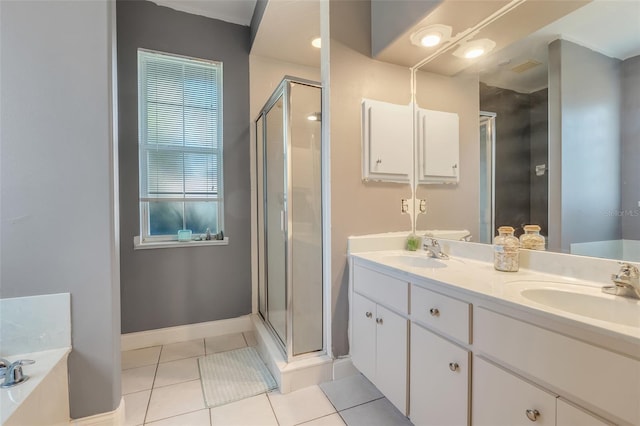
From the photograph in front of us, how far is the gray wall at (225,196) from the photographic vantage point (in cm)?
222

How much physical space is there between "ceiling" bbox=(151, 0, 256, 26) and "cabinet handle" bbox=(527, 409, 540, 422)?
10.2 feet

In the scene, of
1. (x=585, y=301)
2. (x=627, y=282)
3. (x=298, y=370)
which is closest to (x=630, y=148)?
(x=627, y=282)

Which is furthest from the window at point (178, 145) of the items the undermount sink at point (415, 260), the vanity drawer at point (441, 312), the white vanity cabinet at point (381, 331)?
the vanity drawer at point (441, 312)

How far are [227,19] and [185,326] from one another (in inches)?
114

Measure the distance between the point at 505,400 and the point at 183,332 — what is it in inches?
95.8

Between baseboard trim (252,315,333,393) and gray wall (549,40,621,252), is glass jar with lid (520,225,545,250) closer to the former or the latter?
gray wall (549,40,621,252)

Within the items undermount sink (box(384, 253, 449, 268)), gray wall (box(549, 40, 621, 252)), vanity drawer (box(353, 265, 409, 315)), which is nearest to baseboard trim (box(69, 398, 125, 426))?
vanity drawer (box(353, 265, 409, 315))

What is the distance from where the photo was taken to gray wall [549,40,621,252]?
1.08 meters

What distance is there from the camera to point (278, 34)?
2.32 metres

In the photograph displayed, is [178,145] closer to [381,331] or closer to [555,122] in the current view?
[381,331]

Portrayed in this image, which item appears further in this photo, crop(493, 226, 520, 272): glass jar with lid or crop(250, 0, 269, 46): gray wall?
crop(250, 0, 269, 46): gray wall

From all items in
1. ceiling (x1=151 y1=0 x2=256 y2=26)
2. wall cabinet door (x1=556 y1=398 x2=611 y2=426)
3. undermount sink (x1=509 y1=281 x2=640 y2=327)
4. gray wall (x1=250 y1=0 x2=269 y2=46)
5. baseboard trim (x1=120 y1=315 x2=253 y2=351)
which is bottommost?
baseboard trim (x1=120 y1=315 x2=253 y2=351)

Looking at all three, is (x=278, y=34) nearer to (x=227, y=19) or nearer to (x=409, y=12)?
(x=227, y=19)

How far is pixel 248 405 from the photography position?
5.21ft
